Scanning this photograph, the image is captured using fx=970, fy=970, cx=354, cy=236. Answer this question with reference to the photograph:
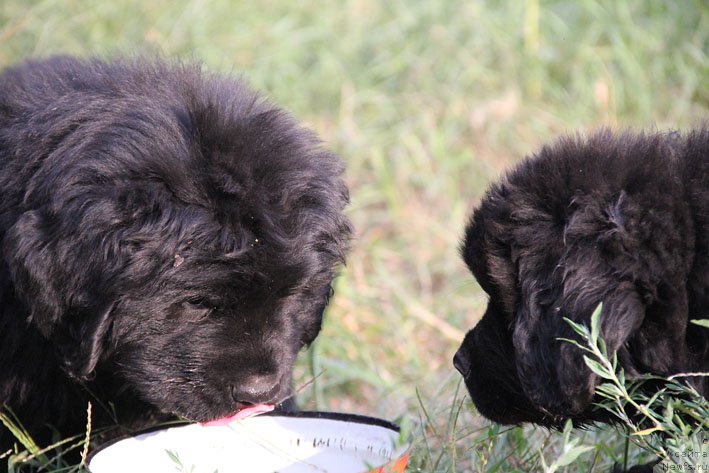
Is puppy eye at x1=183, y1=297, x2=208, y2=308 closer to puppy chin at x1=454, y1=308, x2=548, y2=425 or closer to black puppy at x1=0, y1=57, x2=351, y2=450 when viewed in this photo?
black puppy at x1=0, y1=57, x2=351, y2=450

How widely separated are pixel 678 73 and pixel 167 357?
4.77 meters

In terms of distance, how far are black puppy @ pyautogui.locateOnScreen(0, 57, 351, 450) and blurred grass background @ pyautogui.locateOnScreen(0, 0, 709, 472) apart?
99.8 inches

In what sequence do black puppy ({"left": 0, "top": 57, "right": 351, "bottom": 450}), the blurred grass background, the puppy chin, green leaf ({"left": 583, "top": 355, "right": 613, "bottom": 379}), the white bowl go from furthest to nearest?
1. the blurred grass background
2. the puppy chin
3. the white bowl
4. black puppy ({"left": 0, "top": 57, "right": 351, "bottom": 450})
5. green leaf ({"left": 583, "top": 355, "right": 613, "bottom": 379})

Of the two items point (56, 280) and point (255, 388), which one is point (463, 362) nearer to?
point (255, 388)

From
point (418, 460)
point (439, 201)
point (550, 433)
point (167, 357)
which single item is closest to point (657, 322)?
point (550, 433)

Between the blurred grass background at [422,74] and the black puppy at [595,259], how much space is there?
102 inches

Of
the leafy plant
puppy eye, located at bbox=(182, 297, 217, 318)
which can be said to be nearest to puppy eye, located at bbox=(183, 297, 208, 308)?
puppy eye, located at bbox=(182, 297, 217, 318)

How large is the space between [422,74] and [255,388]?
14.0ft

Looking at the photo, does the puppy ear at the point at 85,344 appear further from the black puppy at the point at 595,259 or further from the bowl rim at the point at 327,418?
the black puppy at the point at 595,259

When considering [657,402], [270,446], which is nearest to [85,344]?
[270,446]

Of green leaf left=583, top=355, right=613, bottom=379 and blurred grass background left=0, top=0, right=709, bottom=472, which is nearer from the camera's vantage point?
green leaf left=583, top=355, right=613, bottom=379

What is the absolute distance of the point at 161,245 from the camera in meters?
2.68

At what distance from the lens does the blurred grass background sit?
19.8 ft

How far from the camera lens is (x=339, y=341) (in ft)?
16.1
